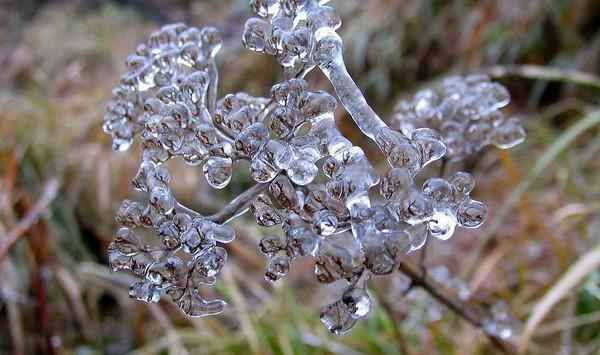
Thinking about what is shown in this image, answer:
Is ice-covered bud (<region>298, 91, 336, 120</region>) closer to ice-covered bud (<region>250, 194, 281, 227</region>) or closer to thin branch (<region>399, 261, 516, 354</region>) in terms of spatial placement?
ice-covered bud (<region>250, 194, 281, 227</region>)

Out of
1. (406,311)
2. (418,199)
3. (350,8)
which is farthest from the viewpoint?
(350,8)

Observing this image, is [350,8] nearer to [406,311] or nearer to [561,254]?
[406,311]

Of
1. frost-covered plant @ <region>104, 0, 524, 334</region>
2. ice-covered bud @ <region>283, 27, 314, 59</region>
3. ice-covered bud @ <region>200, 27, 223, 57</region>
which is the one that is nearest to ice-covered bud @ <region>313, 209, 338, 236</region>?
frost-covered plant @ <region>104, 0, 524, 334</region>

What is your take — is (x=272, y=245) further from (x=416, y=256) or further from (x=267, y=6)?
(x=416, y=256)

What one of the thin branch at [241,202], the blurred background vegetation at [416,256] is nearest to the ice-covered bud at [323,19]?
the thin branch at [241,202]

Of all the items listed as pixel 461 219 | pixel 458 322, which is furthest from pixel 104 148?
pixel 461 219

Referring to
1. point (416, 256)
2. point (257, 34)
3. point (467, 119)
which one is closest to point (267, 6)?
point (257, 34)

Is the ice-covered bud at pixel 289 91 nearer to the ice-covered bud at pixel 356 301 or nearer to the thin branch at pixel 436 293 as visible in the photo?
the ice-covered bud at pixel 356 301

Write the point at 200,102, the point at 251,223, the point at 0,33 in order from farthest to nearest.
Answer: the point at 0,33
the point at 251,223
the point at 200,102
